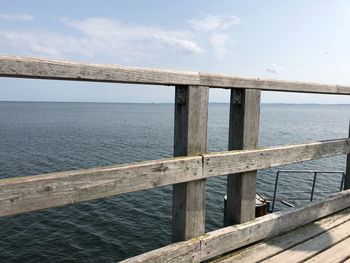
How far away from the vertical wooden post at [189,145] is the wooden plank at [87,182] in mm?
118

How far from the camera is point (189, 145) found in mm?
2623

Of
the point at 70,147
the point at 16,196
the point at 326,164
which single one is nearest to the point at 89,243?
the point at 16,196

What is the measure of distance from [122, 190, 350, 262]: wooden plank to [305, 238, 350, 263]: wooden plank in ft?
1.48

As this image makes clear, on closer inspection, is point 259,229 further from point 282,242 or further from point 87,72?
point 87,72

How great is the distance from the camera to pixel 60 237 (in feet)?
44.2

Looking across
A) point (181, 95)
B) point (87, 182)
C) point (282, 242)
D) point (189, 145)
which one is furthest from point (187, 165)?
point (282, 242)

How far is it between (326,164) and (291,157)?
2506cm

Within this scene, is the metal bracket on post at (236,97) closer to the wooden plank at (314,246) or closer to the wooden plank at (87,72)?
the wooden plank at (87,72)

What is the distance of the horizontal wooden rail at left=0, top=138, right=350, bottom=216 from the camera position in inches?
74.9

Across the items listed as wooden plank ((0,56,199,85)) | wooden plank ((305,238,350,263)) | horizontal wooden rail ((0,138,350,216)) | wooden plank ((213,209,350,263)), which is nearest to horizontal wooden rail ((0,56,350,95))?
wooden plank ((0,56,199,85))

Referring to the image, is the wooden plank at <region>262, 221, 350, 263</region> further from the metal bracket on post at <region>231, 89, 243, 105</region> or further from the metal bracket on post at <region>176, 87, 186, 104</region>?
the metal bracket on post at <region>176, 87, 186, 104</region>

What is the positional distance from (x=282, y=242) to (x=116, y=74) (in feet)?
7.98

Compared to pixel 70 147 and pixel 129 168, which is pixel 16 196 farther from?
pixel 70 147

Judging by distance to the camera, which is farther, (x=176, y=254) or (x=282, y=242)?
(x=282, y=242)
